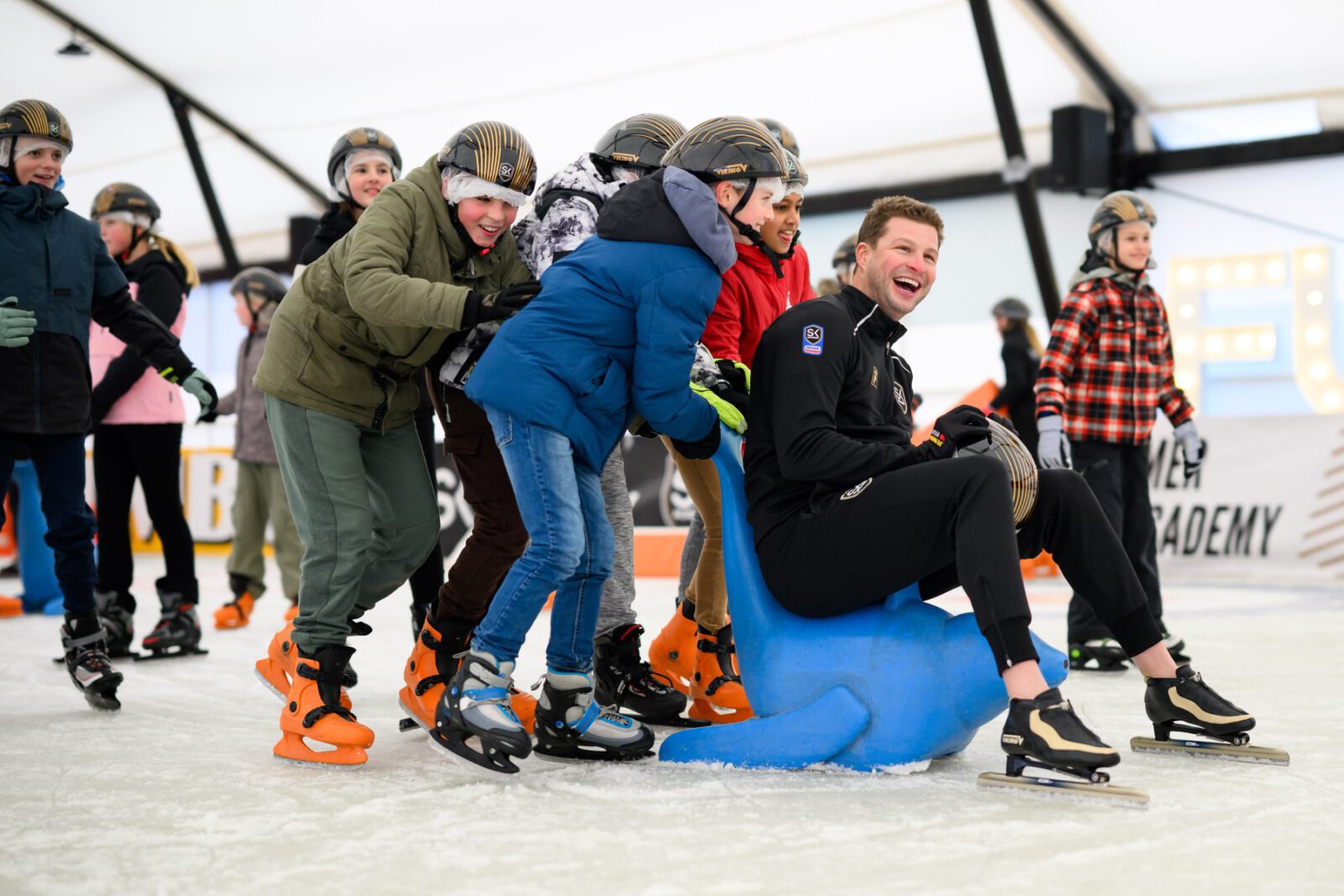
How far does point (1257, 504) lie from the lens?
23.3 ft

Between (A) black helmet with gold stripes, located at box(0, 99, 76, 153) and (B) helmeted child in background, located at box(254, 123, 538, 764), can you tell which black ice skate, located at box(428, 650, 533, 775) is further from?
(A) black helmet with gold stripes, located at box(0, 99, 76, 153)

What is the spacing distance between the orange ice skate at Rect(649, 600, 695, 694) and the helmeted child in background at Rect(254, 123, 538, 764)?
0.73 meters

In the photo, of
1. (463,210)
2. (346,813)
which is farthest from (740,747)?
(463,210)

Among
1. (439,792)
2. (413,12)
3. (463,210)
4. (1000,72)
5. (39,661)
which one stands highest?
(413,12)

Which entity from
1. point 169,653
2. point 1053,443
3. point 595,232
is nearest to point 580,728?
point 595,232

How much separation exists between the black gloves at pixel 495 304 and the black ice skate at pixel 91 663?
5.01 ft

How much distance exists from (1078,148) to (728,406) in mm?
6844

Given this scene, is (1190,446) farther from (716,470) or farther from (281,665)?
(281,665)

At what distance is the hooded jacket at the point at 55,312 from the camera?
3.20 meters

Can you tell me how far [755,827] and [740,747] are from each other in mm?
498

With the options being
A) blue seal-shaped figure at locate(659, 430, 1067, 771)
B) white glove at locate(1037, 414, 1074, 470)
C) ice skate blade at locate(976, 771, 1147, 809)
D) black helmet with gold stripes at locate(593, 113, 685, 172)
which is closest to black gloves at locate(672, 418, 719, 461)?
blue seal-shaped figure at locate(659, 430, 1067, 771)

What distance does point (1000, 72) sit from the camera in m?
8.23

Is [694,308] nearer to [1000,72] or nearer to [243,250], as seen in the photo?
[1000,72]

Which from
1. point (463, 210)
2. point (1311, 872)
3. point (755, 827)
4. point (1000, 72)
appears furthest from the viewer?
point (1000, 72)
